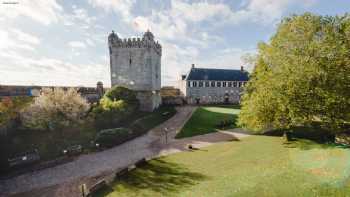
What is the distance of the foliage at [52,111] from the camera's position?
818 inches

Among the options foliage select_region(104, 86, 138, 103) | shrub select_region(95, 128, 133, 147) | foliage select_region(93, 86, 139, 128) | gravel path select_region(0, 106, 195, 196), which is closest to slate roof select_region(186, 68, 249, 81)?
foliage select_region(104, 86, 138, 103)

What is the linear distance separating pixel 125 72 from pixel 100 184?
27078 mm

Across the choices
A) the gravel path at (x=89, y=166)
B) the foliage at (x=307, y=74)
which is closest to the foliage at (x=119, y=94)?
the gravel path at (x=89, y=166)

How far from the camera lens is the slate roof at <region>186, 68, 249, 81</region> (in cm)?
5852

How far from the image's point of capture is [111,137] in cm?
2345

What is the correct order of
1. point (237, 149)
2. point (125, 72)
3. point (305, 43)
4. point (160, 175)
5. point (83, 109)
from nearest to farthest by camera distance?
1. point (160, 175)
2. point (305, 43)
3. point (237, 149)
4. point (83, 109)
5. point (125, 72)

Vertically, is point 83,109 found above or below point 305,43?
below

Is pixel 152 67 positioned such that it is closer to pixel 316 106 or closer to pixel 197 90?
pixel 197 90

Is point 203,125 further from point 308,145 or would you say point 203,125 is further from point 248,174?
point 248,174

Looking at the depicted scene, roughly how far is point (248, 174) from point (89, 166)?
14372 mm

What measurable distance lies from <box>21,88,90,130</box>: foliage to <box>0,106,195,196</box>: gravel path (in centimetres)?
527

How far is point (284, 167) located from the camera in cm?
1359

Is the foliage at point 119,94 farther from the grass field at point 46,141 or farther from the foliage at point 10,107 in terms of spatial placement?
the foliage at point 10,107

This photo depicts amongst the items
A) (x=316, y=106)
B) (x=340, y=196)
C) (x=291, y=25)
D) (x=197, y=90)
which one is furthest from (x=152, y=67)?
(x=340, y=196)
